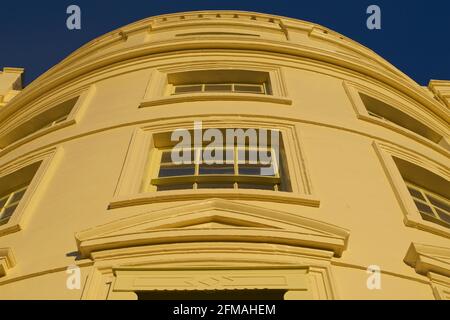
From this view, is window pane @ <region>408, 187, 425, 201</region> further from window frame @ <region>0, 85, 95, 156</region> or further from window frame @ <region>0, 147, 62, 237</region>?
window frame @ <region>0, 85, 95, 156</region>

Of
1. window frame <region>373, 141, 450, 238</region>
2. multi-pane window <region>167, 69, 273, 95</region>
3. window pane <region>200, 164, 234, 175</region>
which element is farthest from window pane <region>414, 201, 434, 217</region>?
multi-pane window <region>167, 69, 273, 95</region>

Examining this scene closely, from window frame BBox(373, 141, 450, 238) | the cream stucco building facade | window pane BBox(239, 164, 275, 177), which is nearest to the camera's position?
the cream stucco building facade

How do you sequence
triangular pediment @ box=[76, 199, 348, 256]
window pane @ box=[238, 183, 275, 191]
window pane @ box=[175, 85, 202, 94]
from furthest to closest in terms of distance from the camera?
window pane @ box=[175, 85, 202, 94]
window pane @ box=[238, 183, 275, 191]
triangular pediment @ box=[76, 199, 348, 256]

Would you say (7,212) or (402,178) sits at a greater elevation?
(402,178)

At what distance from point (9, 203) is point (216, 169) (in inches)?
151

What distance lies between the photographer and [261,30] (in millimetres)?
17391

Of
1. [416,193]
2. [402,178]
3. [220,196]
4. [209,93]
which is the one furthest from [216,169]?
[416,193]

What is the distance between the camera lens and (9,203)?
10.2 meters

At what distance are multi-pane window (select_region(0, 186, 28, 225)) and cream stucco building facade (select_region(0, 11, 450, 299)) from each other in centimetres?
5

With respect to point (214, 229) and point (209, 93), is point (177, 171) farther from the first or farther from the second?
point (214, 229)

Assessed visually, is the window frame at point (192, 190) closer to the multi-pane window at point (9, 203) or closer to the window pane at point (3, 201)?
the multi-pane window at point (9, 203)

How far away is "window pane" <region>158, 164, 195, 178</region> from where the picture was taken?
935cm
